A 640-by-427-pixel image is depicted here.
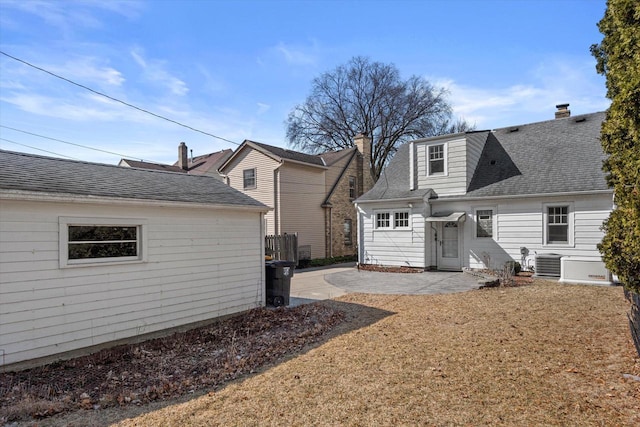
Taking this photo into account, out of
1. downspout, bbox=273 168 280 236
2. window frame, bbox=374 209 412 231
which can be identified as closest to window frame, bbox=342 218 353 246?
downspout, bbox=273 168 280 236

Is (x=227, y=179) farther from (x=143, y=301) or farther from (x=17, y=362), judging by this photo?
(x=17, y=362)

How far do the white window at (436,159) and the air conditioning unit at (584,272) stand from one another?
5.67 m

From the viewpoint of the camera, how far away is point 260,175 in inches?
785

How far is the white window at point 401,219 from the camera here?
15.2 m

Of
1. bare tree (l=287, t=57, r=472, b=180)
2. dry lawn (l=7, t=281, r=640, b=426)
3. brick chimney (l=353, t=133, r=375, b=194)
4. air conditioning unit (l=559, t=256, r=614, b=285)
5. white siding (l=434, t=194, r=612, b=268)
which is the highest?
bare tree (l=287, t=57, r=472, b=180)

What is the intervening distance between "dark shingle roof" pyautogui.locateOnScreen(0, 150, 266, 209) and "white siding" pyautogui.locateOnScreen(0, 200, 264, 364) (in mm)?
261

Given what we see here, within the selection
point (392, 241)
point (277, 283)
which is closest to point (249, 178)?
point (392, 241)

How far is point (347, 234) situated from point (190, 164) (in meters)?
18.3

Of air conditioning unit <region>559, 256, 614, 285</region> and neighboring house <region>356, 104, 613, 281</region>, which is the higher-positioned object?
neighboring house <region>356, 104, 613, 281</region>

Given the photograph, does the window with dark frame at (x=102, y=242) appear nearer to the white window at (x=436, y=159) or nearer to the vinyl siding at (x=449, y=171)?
the vinyl siding at (x=449, y=171)

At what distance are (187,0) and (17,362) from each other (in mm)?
9322

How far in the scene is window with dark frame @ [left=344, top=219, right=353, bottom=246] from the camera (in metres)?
23.1

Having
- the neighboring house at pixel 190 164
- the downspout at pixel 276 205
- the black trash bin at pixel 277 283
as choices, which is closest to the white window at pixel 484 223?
the black trash bin at pixel 277 283

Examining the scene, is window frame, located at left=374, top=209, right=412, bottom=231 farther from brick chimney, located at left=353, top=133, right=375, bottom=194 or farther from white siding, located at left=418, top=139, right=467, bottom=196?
brick chimney, located at left=353, top=133, right=375, bottom=194
